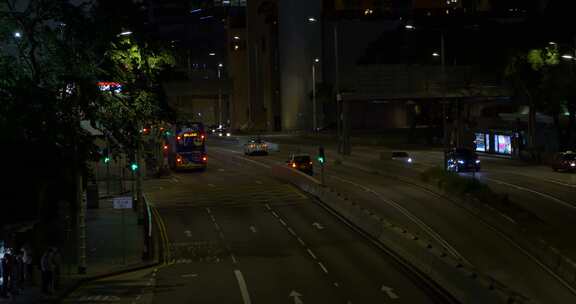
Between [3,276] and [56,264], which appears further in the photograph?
[56,264]

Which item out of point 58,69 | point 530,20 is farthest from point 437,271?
point 530,20

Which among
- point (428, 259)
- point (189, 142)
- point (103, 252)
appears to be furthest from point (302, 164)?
point (428, 259)

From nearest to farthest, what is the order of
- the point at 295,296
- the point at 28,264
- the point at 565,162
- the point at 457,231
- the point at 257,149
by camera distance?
the point at 295,296, the point at 28,264, the point at 457,231, the point at 565,162, the point at 257,149

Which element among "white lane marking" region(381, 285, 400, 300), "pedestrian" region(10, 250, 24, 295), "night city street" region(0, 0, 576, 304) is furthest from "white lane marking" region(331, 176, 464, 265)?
"pedestrian" region(10, 250, 24, 295)

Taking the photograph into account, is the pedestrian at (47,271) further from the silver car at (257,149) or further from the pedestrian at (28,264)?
the silver car at (257,149)

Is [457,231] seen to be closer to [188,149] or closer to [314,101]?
[188,149]

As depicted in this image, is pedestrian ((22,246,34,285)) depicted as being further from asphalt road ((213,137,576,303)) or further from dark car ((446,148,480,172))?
dark car ((446,148,480,172))

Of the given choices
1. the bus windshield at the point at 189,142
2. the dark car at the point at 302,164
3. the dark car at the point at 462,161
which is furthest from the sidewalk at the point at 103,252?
the dark car at the point at 462,161

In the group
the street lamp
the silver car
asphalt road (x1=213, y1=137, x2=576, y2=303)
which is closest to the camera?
asphalt road (x1=213, y1=137, x2=576, y2=303)

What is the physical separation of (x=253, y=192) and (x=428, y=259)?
26.4 meters

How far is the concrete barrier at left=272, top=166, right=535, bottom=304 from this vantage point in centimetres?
1972

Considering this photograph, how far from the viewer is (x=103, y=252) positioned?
33781mm

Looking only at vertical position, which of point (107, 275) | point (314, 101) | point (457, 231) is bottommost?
point (107, 275)

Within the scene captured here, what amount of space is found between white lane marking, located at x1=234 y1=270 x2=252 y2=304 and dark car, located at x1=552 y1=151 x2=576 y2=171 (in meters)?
37.2
